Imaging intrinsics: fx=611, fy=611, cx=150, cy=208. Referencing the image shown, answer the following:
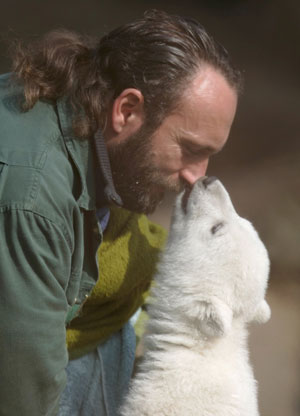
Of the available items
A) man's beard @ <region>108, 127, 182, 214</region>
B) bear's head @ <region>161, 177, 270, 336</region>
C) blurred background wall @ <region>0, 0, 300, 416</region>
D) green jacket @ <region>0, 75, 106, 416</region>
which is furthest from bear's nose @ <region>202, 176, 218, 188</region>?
blurred background wall @ <region>0, 0, 300, 416</region>

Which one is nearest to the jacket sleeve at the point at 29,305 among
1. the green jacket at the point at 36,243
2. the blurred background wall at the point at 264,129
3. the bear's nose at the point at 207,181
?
the green jacket at the point at 36,243

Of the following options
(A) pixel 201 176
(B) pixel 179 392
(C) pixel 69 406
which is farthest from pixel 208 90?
(C) pixel 69 406

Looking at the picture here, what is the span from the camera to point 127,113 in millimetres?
2428

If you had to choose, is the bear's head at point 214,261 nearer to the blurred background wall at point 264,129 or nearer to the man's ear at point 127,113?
the man's ear at point 127,113

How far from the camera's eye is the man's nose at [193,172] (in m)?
2.58

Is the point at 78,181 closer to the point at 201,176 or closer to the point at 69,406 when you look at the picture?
the point at 201,176

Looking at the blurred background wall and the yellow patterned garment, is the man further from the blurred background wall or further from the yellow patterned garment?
the blurred background wall

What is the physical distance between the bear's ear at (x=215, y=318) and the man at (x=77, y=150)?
17.5 inches

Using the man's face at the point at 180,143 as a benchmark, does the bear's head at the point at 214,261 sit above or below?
below

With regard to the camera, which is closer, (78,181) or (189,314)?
(78,181)

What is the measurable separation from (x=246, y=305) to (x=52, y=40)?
1.33 m

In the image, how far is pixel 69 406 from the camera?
2.74 metres

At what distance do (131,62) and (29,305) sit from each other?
107cm

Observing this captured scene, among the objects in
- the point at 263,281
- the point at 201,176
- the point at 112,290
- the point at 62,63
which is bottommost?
the point at 112,290
